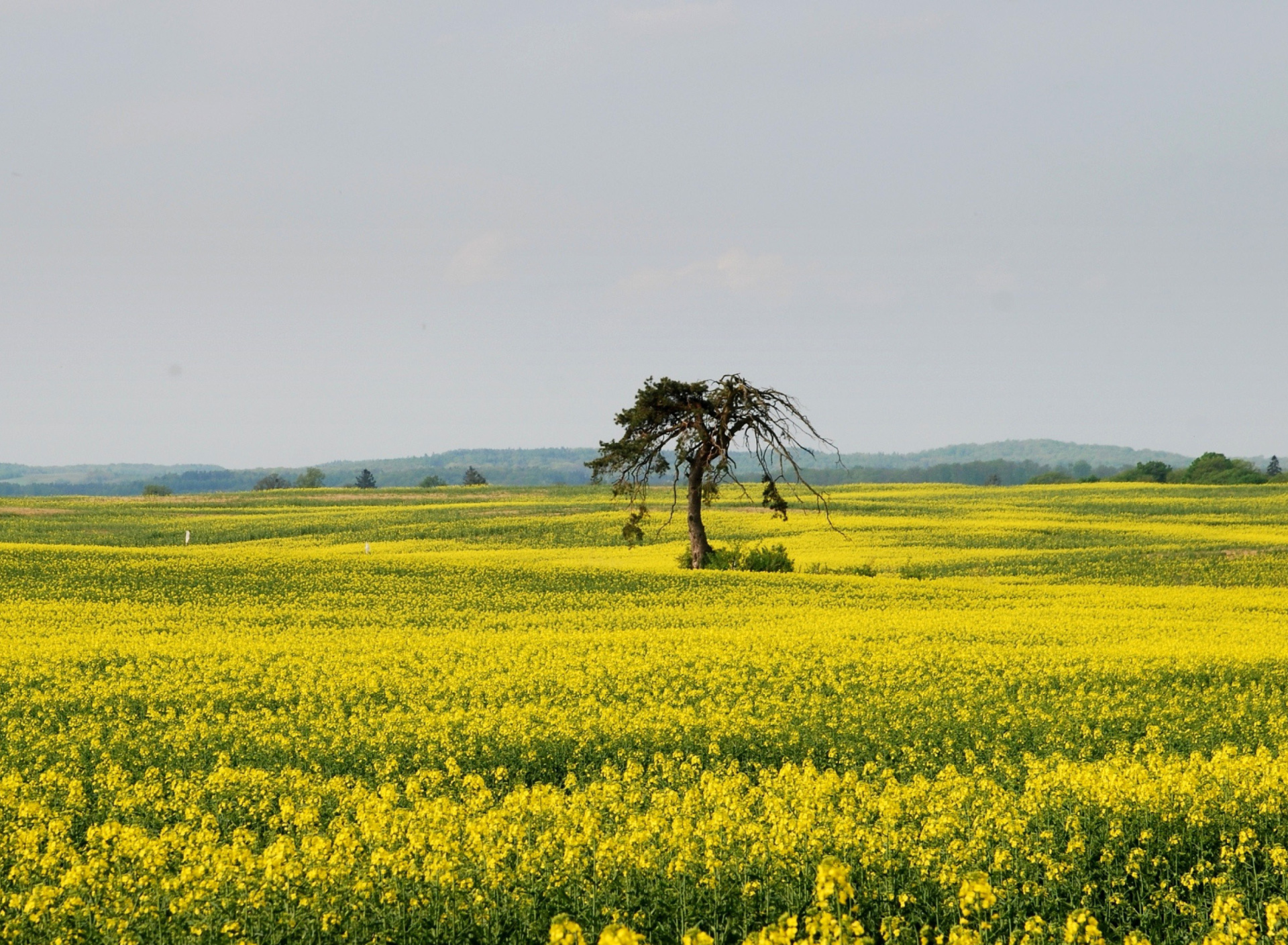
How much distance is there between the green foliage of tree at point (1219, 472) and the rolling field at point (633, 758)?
79.1 m

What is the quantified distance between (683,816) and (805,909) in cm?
162

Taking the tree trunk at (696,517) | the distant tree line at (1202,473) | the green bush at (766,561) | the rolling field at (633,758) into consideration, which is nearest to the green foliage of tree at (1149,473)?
the distant tree line at (1202,473)

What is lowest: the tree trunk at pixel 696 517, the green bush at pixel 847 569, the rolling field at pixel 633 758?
the green bush at pixel 847 569

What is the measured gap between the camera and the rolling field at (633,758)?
7.86m

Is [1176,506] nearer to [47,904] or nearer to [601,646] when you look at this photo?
[601,646]

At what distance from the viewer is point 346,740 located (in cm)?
1346

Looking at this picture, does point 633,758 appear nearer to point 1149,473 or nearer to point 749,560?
point 749,560

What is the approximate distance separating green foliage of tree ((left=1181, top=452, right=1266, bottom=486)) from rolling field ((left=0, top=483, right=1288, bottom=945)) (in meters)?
79.1

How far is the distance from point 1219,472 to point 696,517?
301ft

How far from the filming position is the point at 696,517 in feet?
120

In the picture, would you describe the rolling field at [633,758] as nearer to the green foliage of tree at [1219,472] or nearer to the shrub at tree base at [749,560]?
the shrub at tree base at [749,560]

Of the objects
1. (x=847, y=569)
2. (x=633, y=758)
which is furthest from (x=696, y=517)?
(x=633, y=758)

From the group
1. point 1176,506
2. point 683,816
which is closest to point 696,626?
point 683,816

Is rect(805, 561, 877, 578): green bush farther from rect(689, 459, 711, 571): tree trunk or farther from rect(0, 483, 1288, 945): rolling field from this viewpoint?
rect(0, 483, 1288, 945): rolling field
